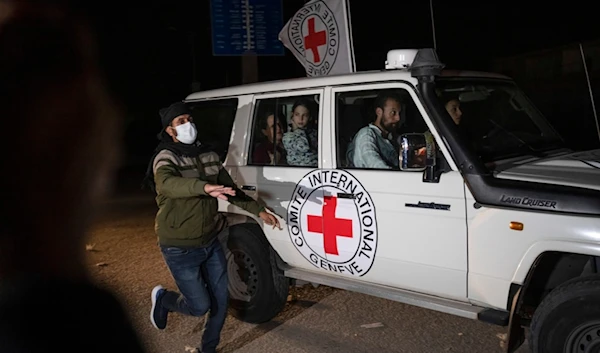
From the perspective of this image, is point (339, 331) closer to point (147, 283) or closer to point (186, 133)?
point (186, 133)

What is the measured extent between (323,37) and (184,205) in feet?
10.6

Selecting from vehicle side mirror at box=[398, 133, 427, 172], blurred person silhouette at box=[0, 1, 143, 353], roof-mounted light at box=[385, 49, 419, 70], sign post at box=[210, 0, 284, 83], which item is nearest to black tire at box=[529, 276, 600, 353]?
vehicle side mirror at box=[398, 133, 427, 172]

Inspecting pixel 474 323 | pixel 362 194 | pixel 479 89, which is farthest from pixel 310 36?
pixel 474 323

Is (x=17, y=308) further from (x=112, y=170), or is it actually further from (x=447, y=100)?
(x=447, y=100)

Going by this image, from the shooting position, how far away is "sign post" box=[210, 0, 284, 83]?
390 inches

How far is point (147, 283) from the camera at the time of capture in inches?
239

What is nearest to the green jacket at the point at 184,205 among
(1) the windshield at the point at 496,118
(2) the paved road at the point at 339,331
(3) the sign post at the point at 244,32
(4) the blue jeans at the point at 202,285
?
(4) the blue jeans at the point at 202,285

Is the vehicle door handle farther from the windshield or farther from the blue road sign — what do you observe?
the blue road sign

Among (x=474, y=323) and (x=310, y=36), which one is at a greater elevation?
(x=310, y=36)

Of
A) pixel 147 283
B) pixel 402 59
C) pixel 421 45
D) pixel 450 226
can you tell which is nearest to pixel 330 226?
pixel 450 226

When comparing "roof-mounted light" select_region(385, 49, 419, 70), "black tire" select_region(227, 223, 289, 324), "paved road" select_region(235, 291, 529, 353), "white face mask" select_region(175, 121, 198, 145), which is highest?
"roof-mounted light" select_region(385, 49, 419, 70)

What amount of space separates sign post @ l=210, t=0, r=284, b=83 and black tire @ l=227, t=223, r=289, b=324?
5522mm

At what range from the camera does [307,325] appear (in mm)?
4773

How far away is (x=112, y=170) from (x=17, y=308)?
29cm
